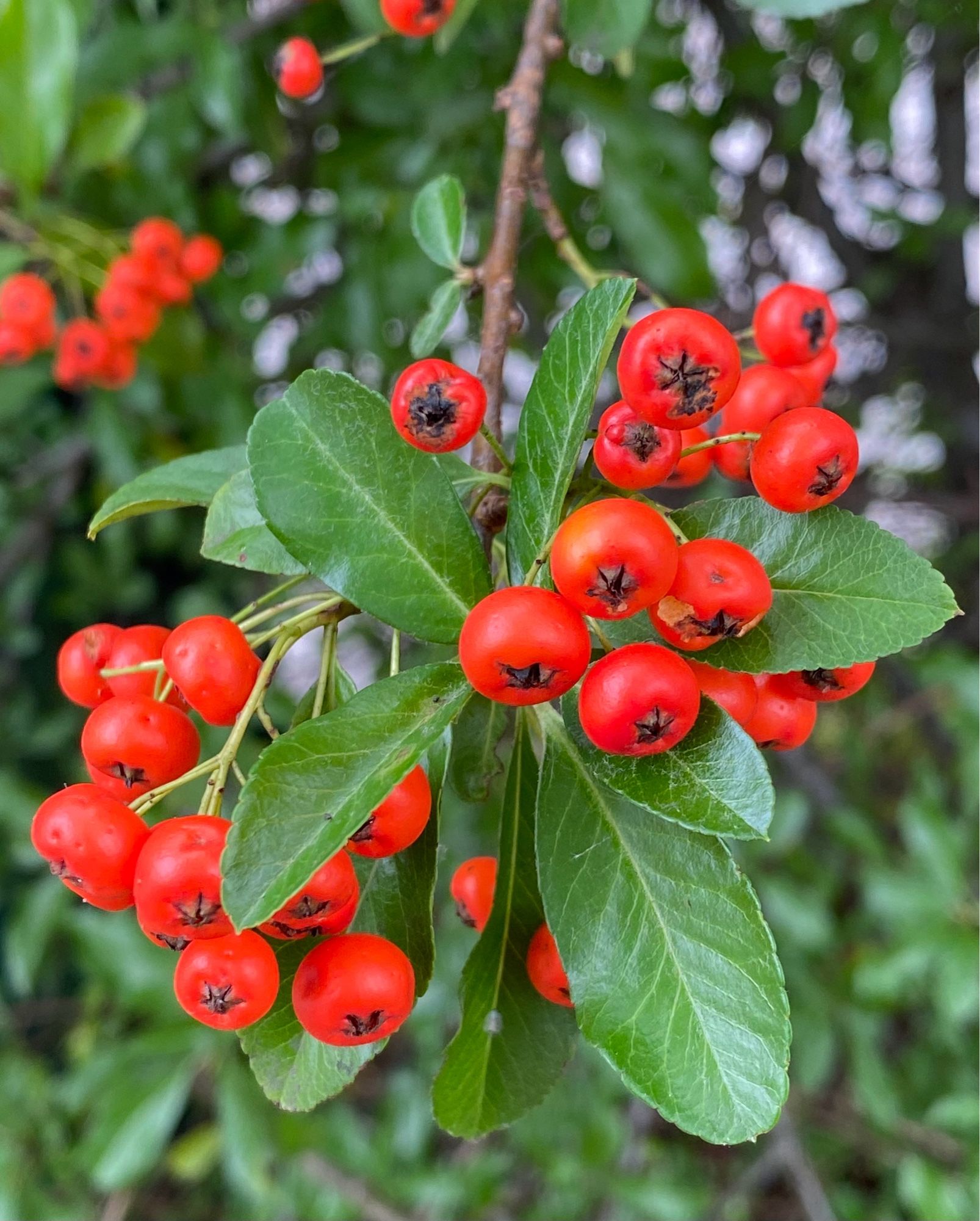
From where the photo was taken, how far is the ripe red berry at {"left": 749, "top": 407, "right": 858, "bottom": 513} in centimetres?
91

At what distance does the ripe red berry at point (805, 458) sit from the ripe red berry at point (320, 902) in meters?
0.55

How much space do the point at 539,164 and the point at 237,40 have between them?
1.45 m

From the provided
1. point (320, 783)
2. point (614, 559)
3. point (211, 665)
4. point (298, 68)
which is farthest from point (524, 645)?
point (298, 68)

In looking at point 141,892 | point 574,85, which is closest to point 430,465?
point 141,892

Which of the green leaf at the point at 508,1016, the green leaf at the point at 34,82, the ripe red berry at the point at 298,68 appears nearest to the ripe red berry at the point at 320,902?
the green leaf at the point at 508,1016

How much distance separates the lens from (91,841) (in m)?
0.93

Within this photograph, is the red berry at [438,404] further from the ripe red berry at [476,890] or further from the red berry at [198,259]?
the red berry at [198,259]

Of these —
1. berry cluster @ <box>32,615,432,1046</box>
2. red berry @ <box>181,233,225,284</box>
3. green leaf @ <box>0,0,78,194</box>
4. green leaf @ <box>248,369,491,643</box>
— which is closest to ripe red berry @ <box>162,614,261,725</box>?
berry cluster @ <box>32,615,432,1046</box>

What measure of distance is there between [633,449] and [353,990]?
0.60 m

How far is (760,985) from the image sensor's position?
92 cm

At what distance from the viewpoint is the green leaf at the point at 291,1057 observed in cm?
105

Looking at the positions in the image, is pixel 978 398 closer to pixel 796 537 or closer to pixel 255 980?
pixel 796 537

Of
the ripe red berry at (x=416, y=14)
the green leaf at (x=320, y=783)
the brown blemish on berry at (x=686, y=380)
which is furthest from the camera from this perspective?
the ripe red berry at (x=416, y=14)

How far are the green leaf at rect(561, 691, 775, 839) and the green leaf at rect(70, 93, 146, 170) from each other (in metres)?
2.19
